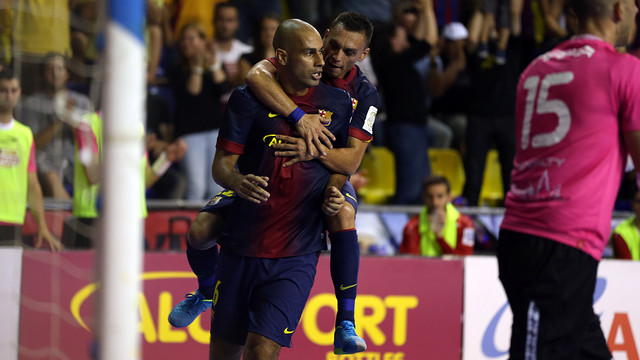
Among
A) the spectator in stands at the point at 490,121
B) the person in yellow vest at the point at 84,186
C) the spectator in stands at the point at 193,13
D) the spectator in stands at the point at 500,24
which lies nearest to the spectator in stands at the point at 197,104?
the spectator in stands at the point at 193,13

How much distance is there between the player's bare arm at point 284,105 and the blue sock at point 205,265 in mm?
951

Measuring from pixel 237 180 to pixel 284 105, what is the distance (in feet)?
1.43

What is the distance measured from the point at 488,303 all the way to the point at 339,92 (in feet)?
10.8

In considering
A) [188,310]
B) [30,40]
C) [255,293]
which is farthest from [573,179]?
[30,40]

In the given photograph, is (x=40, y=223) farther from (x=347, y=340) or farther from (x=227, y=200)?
(x=347, y=340)

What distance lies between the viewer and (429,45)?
29.3ft

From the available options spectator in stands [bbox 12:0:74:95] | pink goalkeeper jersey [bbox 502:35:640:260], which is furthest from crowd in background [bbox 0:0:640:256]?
pink goalkeeper jersey [bbox 502:35:640:260]

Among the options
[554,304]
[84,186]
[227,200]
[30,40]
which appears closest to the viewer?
[554,304]

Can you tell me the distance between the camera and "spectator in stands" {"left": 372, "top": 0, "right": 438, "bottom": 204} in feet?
29.0

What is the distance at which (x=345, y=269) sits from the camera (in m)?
4.44

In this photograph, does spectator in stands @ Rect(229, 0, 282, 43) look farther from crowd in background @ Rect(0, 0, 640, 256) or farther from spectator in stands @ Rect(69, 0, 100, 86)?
spectator in stands @ Rect(69, 0, 100, 86)

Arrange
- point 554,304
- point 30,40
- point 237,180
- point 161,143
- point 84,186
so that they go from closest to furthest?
point 554,304
point 237,180
point 30,40
point 84,186
point 161,143

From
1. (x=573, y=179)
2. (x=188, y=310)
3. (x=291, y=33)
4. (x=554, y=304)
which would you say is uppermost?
(x=291, y=33)

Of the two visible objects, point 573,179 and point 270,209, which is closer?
point 573,179
